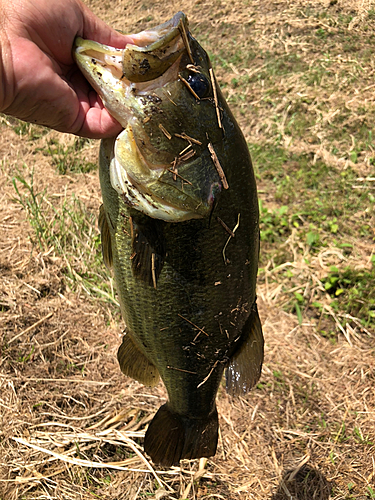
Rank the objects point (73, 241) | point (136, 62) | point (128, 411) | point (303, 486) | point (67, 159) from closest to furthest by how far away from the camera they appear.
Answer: point (136, 62) → point (303, 486) → point (128, 411) → point (73, 241) → point (67, 159)

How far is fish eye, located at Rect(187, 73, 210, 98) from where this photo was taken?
1.43 m

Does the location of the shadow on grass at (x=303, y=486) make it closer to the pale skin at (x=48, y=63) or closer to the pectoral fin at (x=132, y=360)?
the pectoral fin at (x=132, y=360)

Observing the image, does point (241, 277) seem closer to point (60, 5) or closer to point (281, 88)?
point (60, 5)

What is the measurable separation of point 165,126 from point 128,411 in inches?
91.8

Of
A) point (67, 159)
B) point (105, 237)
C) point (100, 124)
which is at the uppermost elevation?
point (100, 124)

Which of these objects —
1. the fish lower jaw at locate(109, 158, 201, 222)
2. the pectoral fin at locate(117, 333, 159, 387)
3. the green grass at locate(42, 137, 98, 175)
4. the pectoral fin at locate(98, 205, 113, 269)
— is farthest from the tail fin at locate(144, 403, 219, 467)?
the green grass at locate(42, 137, 98, 175)

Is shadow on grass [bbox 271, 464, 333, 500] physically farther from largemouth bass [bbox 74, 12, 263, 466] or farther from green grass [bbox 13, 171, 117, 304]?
green grass [bbox 13, 171, 117, 304]

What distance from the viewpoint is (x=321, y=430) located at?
3.20 m

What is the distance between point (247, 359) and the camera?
1881mm

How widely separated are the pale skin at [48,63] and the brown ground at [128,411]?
2.15 metres

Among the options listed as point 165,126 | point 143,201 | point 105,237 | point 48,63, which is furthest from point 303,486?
point 48,63

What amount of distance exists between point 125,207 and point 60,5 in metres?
0.76

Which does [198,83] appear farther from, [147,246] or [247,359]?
[247,359]

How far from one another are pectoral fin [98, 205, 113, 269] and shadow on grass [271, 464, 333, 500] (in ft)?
6.67
